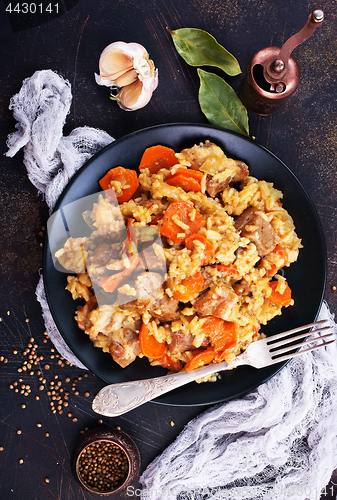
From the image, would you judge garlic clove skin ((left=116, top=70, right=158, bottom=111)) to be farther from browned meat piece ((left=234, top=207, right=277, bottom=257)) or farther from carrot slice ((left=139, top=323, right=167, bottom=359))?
carrot slice ((left=139, top=323, right=167, bottom=359))

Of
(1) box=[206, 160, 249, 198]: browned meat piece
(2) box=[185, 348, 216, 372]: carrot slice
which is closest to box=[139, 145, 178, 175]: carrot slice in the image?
(1) box=[206, 160, 249, 198]: browned meat piece

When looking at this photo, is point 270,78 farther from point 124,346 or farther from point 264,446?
point 264,446

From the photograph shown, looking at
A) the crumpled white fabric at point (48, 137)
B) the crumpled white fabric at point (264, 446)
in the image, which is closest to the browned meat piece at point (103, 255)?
the crumpled white fabric at point (48, 137)

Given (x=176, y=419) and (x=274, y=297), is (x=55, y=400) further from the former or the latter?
(x=274, y=297)

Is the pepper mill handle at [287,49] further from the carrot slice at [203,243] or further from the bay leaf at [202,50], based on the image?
the carrot slice at [203,243]

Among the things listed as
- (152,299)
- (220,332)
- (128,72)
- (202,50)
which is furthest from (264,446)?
(202,50)

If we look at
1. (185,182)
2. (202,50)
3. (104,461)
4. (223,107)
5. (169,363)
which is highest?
(202,50)
